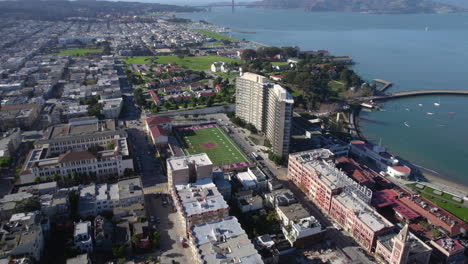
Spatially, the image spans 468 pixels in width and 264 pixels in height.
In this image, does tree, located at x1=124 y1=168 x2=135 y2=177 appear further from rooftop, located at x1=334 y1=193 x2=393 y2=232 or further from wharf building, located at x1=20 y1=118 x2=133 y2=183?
rooftop, located at x1=334 y1=193 x2=393 y2=232

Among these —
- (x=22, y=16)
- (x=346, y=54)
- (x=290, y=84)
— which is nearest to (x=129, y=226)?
(x=290, y=84)

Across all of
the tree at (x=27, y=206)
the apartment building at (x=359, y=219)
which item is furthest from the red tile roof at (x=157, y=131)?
the apartment building at (x=359, y=219)

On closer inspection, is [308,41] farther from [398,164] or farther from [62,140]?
[62,140]

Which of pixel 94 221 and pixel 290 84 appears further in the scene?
pixel 290 84

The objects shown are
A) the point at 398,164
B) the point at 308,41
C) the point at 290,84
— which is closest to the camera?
the point at 398,164

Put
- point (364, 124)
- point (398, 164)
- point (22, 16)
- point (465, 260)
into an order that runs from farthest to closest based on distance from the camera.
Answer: point (22, 16)
point (364, 124)
point (398, 164)
point (465, 260)

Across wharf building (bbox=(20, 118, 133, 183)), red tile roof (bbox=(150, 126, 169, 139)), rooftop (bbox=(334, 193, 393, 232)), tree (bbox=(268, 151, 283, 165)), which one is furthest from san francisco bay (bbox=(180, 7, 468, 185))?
wharf building (bbox=(20, 118, 133, 183))
